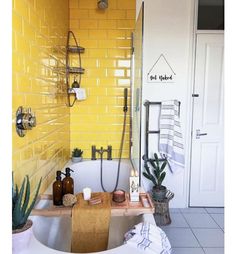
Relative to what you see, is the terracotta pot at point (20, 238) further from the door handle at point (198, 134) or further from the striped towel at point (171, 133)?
the door handle at point (198, 134)

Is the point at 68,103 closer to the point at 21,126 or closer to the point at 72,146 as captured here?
the point at 72,146

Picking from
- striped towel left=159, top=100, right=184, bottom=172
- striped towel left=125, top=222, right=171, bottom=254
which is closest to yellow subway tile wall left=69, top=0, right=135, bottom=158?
striped towel left=159, top=100, right=184, bottom=172

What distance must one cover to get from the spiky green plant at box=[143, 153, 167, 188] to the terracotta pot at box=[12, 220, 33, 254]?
198cm

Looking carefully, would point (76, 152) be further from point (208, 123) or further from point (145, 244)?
point (145, 244)

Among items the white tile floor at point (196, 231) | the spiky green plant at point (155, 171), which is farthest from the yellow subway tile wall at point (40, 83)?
the white tile floor at point (196, 231)

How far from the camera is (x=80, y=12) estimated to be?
3025mm

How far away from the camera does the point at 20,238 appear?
117 centimetres

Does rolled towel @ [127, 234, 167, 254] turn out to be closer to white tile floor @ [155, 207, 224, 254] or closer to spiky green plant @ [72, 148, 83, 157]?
white tile floor @ [155, 207, 224, 254]

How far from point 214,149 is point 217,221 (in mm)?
884

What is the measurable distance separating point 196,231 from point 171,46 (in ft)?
7.07

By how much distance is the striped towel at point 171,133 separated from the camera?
3.09 m

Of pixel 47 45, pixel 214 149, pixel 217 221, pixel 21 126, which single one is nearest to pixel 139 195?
pixel 21 126

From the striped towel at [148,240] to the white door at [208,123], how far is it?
209 centimetres

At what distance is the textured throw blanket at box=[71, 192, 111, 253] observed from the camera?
1585 mm
